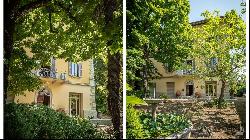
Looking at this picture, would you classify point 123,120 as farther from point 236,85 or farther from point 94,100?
point 236,85

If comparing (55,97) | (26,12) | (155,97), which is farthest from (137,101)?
(26,12)

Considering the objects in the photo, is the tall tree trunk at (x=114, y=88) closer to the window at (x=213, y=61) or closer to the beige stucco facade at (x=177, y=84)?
the beige stucco facade at (x=177, y=84)

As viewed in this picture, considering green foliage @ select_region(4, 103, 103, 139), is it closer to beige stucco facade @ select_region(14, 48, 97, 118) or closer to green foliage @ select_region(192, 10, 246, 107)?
beige stucco facade @ select_region(14, 48, 97, 118)

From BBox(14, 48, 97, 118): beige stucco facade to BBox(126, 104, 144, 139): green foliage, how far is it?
13.4 inches

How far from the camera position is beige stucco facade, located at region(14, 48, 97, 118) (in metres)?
3.37

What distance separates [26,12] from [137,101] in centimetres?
127

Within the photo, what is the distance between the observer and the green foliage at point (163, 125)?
3018 mm

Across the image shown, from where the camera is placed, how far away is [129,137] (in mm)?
3047

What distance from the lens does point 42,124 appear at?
3.33m

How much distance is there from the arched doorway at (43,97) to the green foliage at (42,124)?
41 millimetres

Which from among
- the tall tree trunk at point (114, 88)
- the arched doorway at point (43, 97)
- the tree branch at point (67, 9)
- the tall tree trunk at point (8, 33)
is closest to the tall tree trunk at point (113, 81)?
the tall tree trunk at point (114, 88)

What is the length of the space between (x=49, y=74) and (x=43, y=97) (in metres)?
0.19

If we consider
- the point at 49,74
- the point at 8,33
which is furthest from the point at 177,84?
the point at 8,33

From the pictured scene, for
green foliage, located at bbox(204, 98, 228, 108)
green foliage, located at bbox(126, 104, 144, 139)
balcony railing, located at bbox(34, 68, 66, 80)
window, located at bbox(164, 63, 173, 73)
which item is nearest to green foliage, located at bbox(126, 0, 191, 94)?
window, located at bbox(164, 63, 173, 73)
